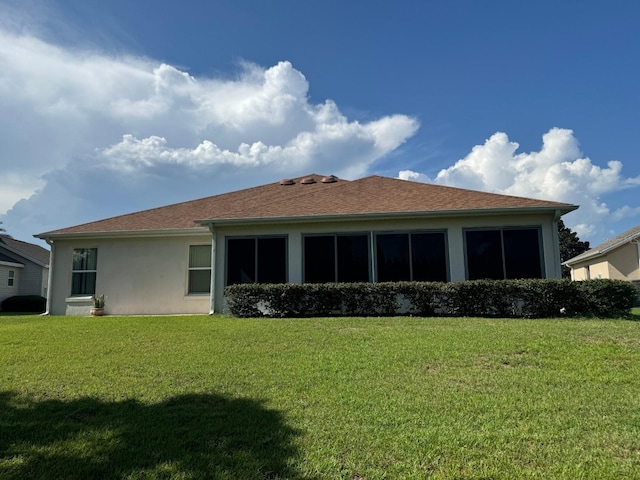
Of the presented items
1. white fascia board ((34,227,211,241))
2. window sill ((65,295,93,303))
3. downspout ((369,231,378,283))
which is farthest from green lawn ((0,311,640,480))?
window sill ((65,295,93,303))

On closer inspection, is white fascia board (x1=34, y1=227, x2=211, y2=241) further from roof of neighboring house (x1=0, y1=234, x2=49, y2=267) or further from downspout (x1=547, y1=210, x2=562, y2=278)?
roof of neighboring house (x1=0, y1=234, x2=49, y2=267)

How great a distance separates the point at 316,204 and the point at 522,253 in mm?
6498

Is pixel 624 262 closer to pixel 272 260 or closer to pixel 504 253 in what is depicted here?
pixel 504 253

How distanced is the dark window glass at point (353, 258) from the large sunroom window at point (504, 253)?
302 centimetres

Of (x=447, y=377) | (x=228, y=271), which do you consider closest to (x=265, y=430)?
A: (x=447, y=377)

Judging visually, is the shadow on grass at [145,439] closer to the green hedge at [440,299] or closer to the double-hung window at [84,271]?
the green hedge at [440,299]

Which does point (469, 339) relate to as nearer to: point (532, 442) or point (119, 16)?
point (532, 442)

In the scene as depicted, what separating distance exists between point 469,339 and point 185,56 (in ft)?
38.6

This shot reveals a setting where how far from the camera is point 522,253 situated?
12430 millimetres

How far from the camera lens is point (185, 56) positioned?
13406 millimetres

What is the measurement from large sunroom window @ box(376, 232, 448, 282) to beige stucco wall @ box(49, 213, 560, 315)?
1.36 ft

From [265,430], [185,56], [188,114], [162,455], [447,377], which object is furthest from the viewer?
[188,114]

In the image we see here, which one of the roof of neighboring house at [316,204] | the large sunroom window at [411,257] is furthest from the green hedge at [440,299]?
the roof of neighboring house at [316,204]

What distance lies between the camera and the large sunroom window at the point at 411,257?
1272cm
